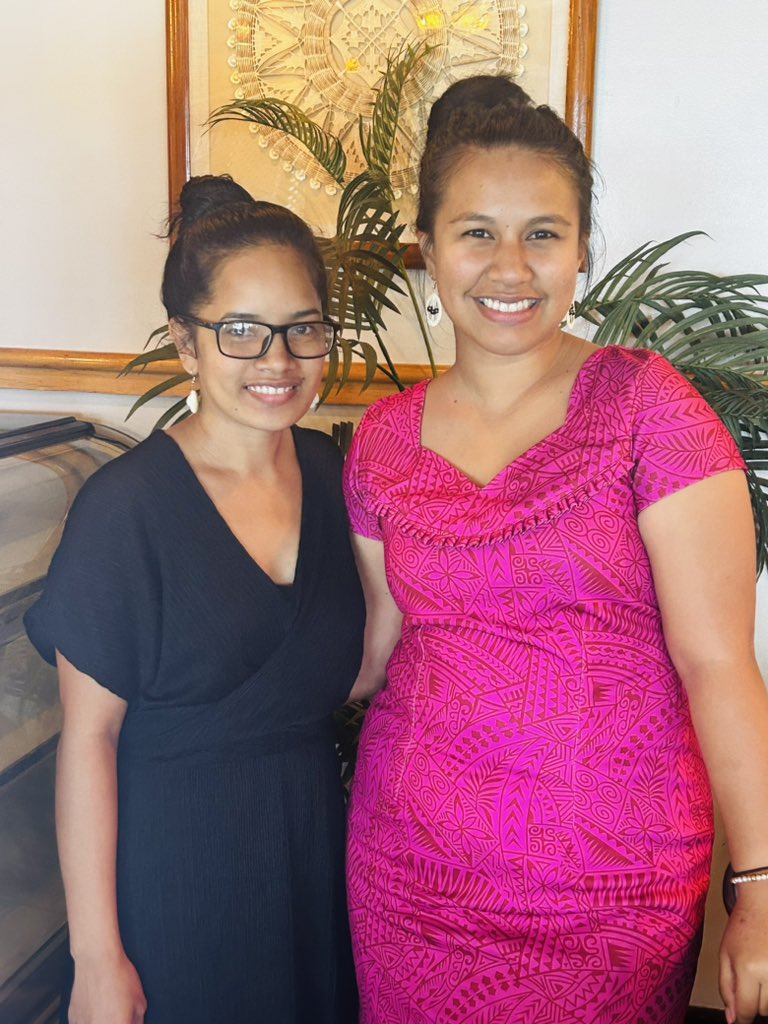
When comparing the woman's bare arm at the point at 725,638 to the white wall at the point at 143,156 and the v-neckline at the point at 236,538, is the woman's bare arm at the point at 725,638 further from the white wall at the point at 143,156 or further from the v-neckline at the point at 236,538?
the white wall at the point at 143,156

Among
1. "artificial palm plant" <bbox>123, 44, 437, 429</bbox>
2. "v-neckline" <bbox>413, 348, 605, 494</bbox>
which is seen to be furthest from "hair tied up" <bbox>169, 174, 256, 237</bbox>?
"v-neckline" <bbox>413, 348, 605, 494</bbox>

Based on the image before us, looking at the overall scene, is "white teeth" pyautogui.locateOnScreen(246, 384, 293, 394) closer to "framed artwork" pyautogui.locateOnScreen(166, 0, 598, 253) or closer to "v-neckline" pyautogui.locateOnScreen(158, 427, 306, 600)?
"v-neckline" pyautogui.locateOnScreen(158, 427, 306, 600)

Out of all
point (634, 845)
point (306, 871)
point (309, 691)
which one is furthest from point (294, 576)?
point (634, 845)

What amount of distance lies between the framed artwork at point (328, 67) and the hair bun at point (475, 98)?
2.19ft

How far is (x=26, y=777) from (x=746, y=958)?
1.06 metres

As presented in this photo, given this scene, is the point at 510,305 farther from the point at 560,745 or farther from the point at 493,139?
the point at 560,745

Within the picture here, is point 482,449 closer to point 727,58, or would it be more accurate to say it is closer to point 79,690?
point 79,690

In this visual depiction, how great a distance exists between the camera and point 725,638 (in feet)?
3.97

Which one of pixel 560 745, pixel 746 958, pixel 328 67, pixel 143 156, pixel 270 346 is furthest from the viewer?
pixel 143 156

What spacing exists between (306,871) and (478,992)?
11.6 inches

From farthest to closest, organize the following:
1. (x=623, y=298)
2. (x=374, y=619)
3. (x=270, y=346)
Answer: (x=623, y=298) → (x=374, y=619) → (x=270, y=346)

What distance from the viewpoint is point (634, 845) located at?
4.10 ft

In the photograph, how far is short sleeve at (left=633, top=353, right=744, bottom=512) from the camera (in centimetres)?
120

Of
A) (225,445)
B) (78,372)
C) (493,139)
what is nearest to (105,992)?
(225,445)
